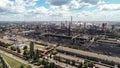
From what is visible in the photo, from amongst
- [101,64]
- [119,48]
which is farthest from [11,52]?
[119,48]

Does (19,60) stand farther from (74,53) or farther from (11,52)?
(74,53)

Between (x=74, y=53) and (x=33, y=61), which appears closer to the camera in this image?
(x=33, y=61)

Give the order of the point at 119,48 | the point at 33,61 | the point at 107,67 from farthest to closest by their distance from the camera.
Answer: the point at 119,48, the point at 33,61, the point at 107,67

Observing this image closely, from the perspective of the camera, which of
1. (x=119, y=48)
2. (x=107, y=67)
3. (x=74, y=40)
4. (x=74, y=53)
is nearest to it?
(x=107, y=67)

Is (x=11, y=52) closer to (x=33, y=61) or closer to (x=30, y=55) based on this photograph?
(x=30, y=55)

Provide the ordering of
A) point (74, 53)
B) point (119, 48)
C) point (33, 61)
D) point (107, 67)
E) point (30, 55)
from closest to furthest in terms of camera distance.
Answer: point (107, 67)
point (33, 61)
point (30, 55)
point (74, 53)
point (119, 48)

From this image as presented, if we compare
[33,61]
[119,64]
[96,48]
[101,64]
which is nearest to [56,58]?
[33,61]

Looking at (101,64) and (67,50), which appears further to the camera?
(67,50)

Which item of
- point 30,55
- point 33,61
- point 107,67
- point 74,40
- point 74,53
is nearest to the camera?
point 107,67
